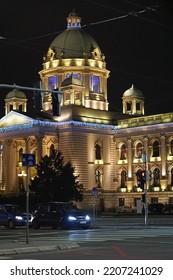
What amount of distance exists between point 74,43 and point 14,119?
1592 cm

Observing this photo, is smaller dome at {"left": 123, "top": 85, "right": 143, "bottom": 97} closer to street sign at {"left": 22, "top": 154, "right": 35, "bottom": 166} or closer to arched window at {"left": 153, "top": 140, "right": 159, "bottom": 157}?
arched window at {"left": 153, "top": 140, "right": 159, "bottom": 157}

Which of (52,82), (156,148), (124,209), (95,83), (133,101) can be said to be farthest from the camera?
(133,101)

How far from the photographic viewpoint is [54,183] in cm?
7669

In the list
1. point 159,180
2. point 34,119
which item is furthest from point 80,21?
point 159,180

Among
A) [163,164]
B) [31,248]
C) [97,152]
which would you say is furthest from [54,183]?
[31,248]

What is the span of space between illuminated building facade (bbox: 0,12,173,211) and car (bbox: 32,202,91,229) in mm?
49099

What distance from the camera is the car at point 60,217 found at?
134 ft

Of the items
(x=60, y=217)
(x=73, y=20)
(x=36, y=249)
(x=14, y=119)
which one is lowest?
(x=36, y=249)

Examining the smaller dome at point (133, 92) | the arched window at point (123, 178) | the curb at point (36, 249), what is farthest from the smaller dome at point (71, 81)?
the curb at point (36, 249)

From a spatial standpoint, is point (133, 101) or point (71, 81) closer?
point (71, 81)

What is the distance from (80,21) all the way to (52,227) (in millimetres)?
71971

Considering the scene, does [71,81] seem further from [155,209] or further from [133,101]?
[155,209]

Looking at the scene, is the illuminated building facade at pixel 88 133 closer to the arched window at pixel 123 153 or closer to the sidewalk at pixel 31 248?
the arched window at pixel 123 153

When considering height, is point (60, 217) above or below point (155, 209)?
above
